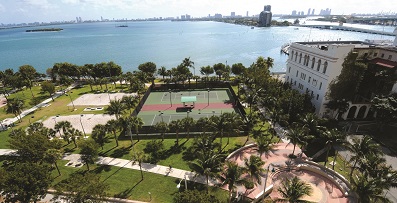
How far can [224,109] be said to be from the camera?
60188 millimetres

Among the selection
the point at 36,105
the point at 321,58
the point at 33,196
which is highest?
the point at 321,58

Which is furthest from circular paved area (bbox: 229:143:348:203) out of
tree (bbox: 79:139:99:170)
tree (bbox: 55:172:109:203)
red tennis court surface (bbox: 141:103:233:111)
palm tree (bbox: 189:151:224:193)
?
red tennis court surface (bbox: 141:103:233:111)

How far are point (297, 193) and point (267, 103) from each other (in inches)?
1041

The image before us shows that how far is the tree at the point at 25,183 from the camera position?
959 inches

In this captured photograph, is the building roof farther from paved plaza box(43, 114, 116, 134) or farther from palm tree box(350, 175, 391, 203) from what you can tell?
paved plaza box(43, 114, 116, 134)

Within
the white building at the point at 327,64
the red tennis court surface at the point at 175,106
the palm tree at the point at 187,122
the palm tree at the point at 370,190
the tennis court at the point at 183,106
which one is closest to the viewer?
the palm tree at the point at 370,190

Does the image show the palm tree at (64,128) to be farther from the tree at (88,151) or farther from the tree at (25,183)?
the tree at (25,183)

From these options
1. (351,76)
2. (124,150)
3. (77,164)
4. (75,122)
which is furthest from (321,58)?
(75,122)

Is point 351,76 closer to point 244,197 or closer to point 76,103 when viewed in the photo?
point 244,197

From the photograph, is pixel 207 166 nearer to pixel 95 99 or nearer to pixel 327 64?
pixel 327 64

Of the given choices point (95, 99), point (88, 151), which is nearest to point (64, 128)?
point (88, 151)

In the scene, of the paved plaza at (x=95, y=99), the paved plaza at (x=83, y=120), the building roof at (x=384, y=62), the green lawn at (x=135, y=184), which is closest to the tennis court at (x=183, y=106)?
the paved plaza at (x=83, y=120)

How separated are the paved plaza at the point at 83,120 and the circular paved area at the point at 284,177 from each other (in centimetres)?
3413

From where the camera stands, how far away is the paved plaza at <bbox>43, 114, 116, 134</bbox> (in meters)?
52.0
